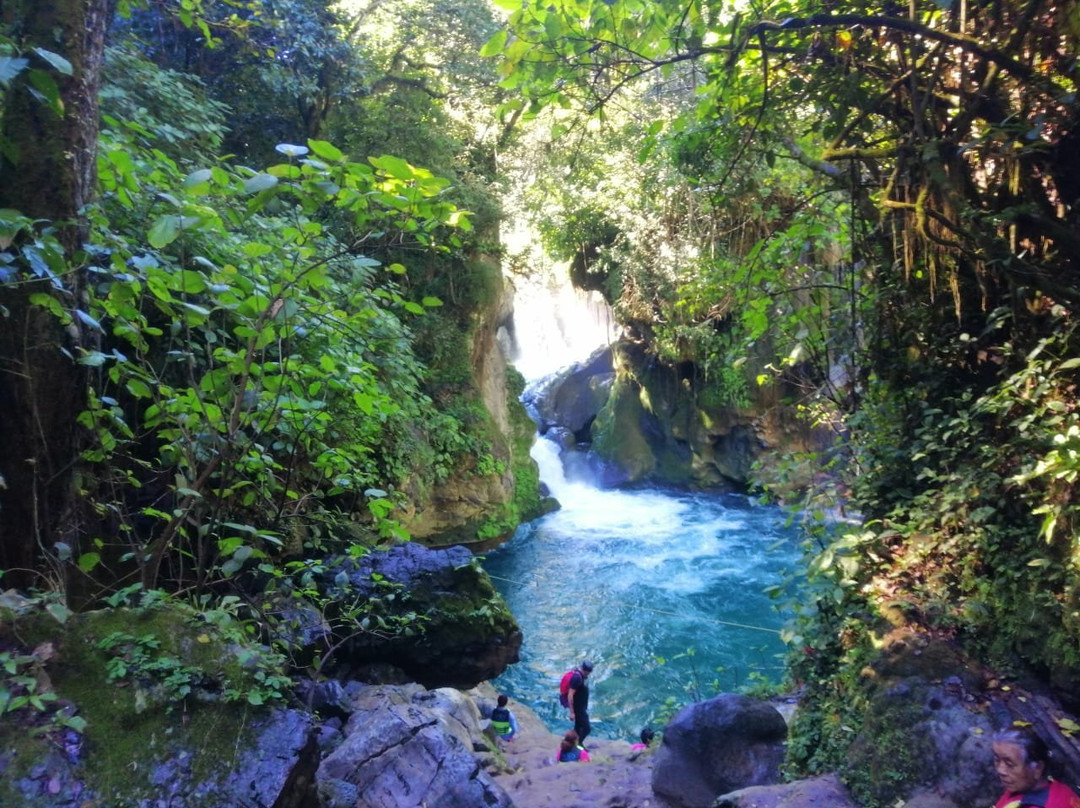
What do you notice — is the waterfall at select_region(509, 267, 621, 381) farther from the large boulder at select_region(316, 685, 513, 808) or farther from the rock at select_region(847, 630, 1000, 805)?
the rock at select_region(847, 630, 1000, 805)

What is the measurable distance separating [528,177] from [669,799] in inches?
504

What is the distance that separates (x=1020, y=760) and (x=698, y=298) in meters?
3.75

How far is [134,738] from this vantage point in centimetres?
237

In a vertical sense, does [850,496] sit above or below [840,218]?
below

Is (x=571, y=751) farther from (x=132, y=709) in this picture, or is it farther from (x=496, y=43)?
(x=496, y=43)

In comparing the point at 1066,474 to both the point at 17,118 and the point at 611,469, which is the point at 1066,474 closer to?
the point at 17,118

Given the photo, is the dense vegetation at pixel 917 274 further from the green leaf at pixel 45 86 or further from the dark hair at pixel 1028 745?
the green leaf at pixel 45 86

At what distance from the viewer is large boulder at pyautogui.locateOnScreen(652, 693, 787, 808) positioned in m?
4.62

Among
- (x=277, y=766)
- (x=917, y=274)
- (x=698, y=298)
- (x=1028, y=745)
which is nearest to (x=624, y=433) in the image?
(x=698, y=298)

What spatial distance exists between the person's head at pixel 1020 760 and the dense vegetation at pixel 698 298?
68 cm

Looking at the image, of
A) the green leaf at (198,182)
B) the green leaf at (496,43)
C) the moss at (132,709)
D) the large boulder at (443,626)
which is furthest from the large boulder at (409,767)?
the green leaf at (496,43)

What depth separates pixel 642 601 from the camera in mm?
11445

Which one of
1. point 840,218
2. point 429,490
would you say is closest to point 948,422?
point 840,218

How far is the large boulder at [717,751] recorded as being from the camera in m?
4.62
